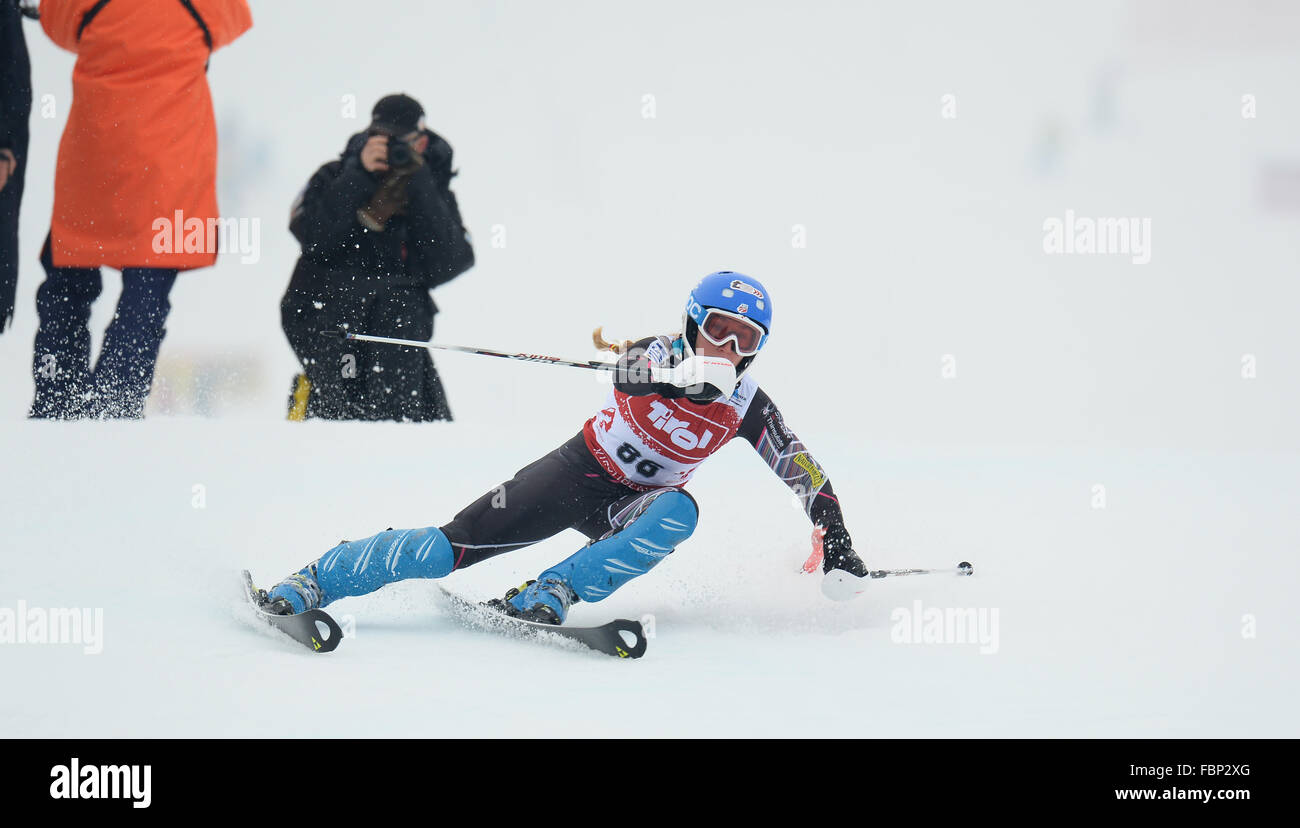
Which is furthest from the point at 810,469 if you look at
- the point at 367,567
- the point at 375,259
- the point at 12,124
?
the point at 12,124

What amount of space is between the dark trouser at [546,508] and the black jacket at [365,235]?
7.02ft

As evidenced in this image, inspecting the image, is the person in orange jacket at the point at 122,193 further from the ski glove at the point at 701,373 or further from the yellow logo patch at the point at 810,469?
the yellow logo patch at the point at 810,469

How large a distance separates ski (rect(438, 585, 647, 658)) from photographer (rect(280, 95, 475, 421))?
7.70ft

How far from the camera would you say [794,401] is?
321 inches

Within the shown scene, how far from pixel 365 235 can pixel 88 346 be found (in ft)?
4.54

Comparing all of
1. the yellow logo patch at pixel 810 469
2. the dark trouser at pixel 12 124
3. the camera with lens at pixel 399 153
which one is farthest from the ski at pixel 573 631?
the dark trouser at pixel 12 124

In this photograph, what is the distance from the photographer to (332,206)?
510 cm

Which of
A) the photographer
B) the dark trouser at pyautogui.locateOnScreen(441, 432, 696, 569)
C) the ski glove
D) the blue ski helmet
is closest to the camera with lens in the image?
the photographer

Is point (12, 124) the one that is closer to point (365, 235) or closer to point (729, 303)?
point (365, 235)

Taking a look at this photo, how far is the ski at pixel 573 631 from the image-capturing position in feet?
9.28

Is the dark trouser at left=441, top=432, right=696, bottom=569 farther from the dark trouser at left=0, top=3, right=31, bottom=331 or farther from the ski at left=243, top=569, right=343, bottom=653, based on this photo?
the dark trouser at left=0, top=3, right=31, bottom=331

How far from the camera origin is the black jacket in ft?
16.8

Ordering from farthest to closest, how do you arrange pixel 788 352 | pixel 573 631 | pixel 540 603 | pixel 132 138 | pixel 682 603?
1. pixel 788 352
2. pixel 132 138
3. pixel 682 603
4. pixel 540 603
5. pixel 573 631

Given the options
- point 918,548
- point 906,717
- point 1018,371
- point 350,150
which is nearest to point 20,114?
point 350,150
